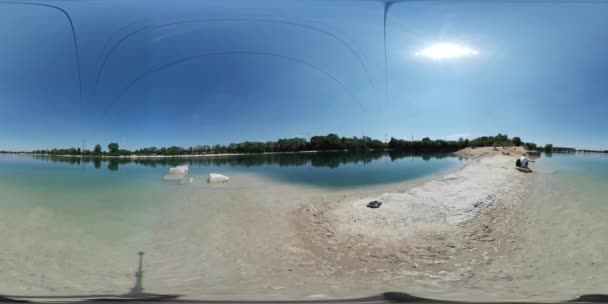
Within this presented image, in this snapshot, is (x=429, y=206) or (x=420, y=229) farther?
(x=429, y=206)

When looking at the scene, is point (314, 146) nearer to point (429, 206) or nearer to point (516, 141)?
point (429, 206)

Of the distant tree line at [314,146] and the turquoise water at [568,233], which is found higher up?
the distant tree line at [314,146]

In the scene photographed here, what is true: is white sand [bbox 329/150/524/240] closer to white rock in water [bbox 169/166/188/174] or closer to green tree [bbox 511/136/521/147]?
green tree [bbox 511/136/521/147]

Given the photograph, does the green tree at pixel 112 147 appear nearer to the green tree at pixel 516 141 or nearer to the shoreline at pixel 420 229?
the shoreline at pixel 420 229

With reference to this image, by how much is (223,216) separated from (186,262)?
80 cm

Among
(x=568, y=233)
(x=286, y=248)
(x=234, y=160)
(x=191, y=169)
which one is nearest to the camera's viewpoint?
(x=286, y=248)

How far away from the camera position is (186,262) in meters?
1.32

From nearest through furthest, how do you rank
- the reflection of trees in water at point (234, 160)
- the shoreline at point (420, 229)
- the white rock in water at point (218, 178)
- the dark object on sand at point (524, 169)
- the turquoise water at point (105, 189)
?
the shoreline at point (420, 229), the turquoise water at point (105, 189), the reflection of trees in water at point (234, 160), the white rock in water at point (218, 178), the dark object on sand at point (524, 169)

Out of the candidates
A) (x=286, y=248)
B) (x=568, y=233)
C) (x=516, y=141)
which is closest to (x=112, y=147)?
(x=286, y=248)

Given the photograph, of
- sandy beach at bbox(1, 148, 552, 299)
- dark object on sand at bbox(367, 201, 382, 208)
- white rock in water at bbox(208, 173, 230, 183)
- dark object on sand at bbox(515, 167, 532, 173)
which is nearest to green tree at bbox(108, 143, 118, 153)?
sandy beach at bbox(1, 148, 552, 299)

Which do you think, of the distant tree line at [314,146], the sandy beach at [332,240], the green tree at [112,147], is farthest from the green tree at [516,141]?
the green tree at [112,147]

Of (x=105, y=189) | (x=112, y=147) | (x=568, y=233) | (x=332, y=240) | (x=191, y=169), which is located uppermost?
(x=112, y=147)

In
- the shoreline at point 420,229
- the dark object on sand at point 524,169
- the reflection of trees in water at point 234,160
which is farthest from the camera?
the dark object on sand at point 524,169

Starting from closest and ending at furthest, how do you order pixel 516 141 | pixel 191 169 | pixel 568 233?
pixel 568 233 → pixel 191 169 → pixel 516 141
